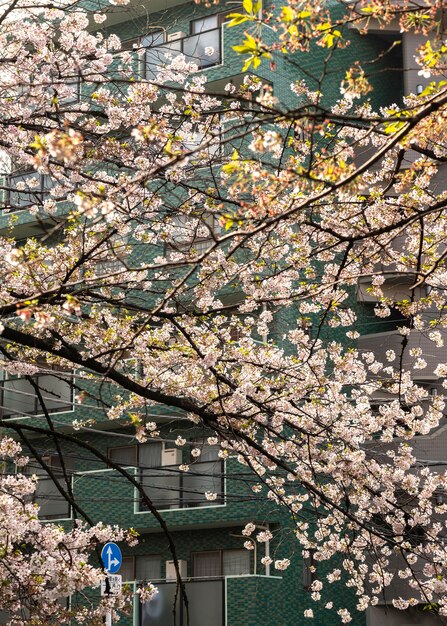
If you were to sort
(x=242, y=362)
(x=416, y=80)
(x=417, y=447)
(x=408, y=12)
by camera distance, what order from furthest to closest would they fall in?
(x=416, y=80), (x=417, y=447), (x=242, y=362), (x=408, y=12)

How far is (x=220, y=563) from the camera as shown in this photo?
67.4 feet

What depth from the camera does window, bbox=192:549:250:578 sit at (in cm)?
2020

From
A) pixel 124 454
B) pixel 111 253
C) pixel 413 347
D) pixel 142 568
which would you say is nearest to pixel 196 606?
pixel 142 568

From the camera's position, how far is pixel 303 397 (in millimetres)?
9242

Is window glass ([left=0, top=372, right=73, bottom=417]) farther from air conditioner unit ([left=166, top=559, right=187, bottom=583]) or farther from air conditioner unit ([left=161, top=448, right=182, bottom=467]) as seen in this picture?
air conditioner unit ([left=166, top=559, right=187, bottom=583])

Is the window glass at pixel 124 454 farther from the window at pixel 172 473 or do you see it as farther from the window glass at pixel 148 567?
the window glass at pixel 148 567

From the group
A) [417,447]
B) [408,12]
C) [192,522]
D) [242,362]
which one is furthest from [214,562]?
[408,12]

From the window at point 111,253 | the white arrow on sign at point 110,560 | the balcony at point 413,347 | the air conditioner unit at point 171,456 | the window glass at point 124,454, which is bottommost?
the white arrow on sign at point 110,560

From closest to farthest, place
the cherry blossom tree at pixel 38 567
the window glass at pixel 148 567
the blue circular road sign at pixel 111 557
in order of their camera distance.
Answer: the cherry blossom tree at pixel 38 567, the blue circular road sign at pixel 111 557, the window glass at pixel 148 567

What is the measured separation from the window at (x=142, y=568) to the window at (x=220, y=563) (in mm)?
974

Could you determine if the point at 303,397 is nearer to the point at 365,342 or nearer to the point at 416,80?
the point at 365,342

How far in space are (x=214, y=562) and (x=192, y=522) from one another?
1029 mm

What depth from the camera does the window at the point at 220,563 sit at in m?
20.2

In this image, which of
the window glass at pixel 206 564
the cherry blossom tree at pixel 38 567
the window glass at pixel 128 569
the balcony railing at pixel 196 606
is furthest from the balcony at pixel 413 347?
the cherry blossom tree at pixel 38 567
